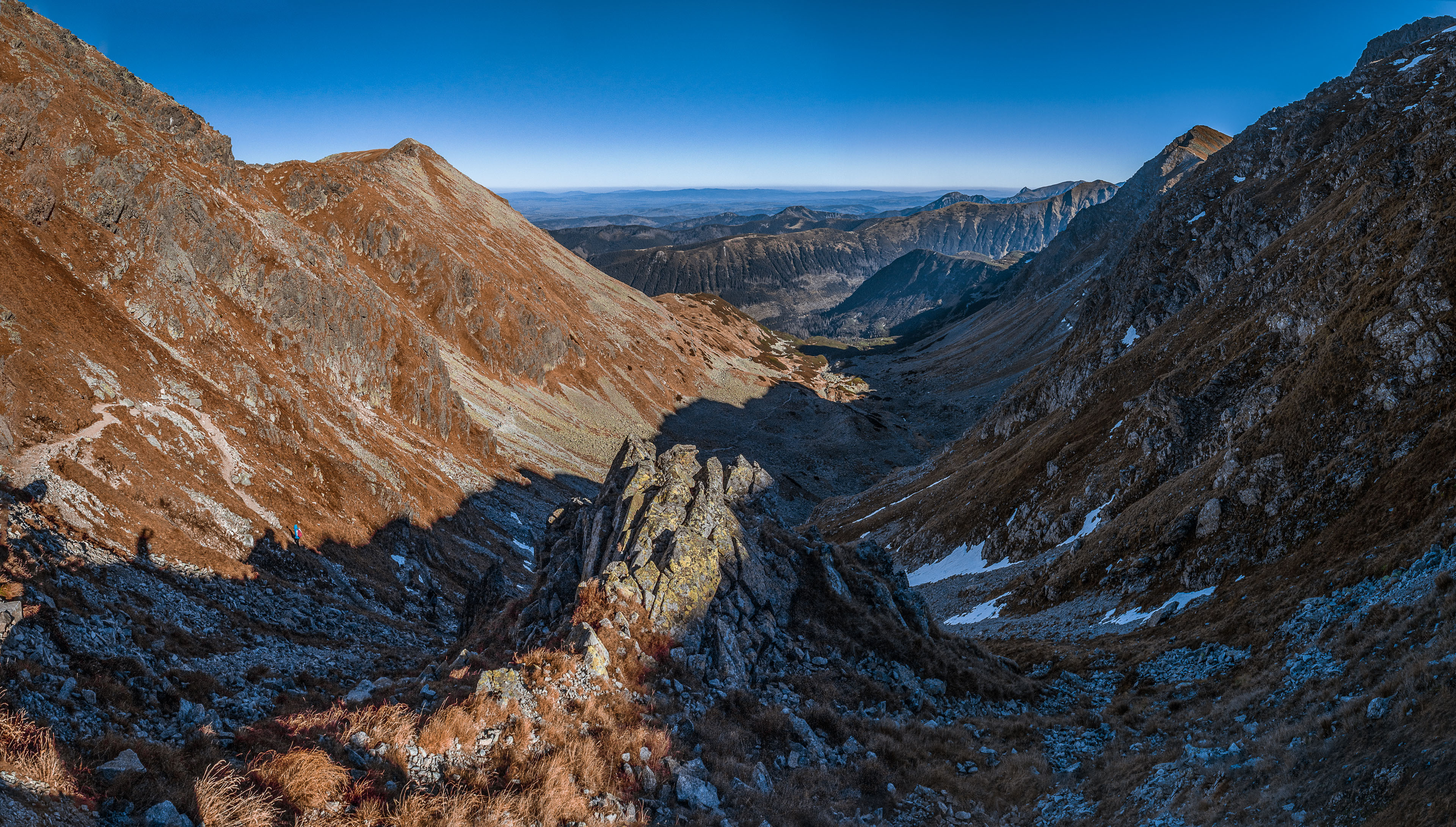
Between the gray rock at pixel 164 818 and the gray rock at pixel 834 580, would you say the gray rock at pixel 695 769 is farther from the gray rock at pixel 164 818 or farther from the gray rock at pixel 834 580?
the gray rock at pixel 834 580

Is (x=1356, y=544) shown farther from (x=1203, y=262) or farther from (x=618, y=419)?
(x=618, y=419)

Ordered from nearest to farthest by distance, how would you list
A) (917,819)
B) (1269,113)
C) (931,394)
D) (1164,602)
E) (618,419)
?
(917,819) < (1164,602) < (1269,113) < (618,419) < (931,394)

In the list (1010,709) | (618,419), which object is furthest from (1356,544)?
(618,419)

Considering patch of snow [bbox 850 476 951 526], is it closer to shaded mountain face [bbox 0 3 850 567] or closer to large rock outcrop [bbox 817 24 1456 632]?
large rock outcrop [bbox 817 24 1456 632]

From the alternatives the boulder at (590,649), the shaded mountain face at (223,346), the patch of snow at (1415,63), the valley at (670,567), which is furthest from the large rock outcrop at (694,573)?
the patch of snow at (1415,63)

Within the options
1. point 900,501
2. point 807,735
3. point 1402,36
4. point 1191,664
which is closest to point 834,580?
point 807,735

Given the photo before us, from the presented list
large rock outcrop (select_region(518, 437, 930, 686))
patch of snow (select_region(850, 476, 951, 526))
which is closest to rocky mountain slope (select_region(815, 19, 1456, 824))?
patch of snow (select_region(850, 476, 951, 526))
